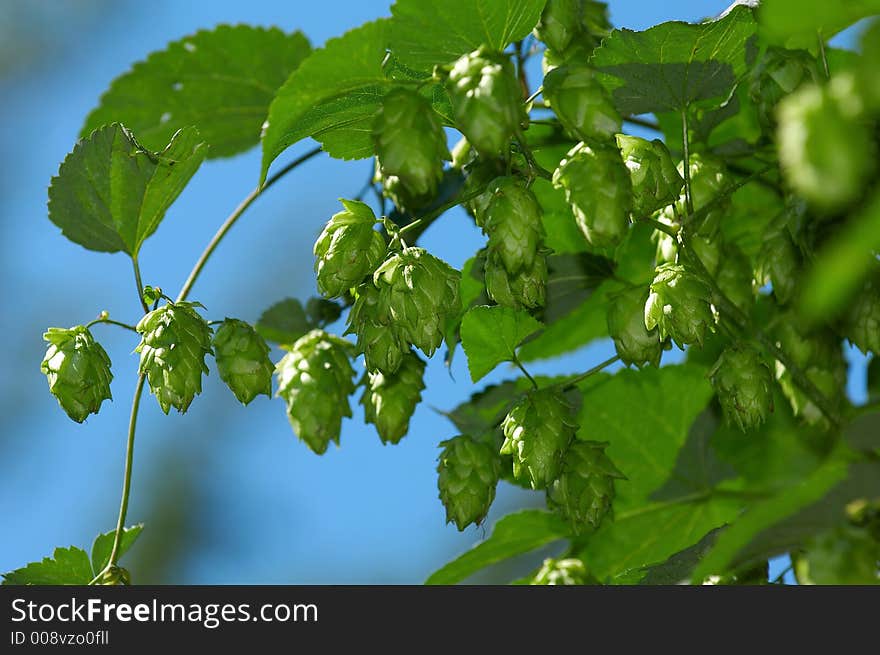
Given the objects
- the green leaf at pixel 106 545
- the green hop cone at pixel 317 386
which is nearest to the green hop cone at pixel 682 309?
the green hop cone at pixel 317 386

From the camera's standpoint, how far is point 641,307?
1.06 m

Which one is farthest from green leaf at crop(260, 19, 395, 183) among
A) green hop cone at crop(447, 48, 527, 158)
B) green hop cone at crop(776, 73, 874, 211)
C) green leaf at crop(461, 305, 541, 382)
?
green hop cone at crop(776, 73, 874, 211)

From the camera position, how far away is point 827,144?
1.32 feet

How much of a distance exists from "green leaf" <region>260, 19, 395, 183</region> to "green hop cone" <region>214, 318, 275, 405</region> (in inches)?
9.3

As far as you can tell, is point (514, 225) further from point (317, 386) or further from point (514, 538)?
point (514, 538)

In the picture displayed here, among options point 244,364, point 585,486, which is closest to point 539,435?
point 585,486

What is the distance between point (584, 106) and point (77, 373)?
23.9 inches

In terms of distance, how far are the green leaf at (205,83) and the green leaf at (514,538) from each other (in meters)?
0.71

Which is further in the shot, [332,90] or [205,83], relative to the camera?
[205,83]

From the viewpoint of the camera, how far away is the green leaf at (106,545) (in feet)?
4.02

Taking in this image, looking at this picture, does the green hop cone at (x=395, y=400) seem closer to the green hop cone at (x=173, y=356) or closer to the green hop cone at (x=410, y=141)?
the green hop cone at (x=173, y=356)

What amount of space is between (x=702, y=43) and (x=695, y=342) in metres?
0.30
